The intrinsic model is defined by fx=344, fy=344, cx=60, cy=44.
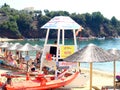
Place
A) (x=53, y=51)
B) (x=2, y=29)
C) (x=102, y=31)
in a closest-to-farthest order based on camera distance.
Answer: (x=53, y=51), (x=2, y=29), (x=102, y=31)

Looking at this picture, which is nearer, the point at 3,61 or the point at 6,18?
the point at 3,61

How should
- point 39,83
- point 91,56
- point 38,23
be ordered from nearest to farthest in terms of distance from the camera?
point 91,56, point 39,83, point 38,23

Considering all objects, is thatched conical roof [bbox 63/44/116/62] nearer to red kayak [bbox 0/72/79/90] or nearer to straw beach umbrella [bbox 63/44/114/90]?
straw beach umbrella [bbox 63/44/114/90]

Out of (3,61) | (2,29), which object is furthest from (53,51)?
(2,29)

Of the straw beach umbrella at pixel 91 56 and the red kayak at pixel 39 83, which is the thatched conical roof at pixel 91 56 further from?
the red kayak at pixel 39 83

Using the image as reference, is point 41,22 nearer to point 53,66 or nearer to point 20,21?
point 20,21

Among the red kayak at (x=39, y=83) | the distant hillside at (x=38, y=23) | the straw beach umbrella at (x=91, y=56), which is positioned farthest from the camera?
the distant hillside at (x=38, y=23)

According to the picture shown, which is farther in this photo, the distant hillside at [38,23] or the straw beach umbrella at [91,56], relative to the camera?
the distant hillside at [38,23]

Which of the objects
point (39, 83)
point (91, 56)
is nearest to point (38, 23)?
point (39, 83)

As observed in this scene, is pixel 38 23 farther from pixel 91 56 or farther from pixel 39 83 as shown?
pixel 91 56

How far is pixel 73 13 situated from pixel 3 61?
122683mm

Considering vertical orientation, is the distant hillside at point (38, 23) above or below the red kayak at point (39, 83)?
above

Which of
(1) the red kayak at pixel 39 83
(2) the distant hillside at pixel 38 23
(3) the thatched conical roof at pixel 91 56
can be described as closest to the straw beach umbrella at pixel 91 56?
(3) the thatched conical roof at pixel 91 56

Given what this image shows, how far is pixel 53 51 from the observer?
17.7 m
